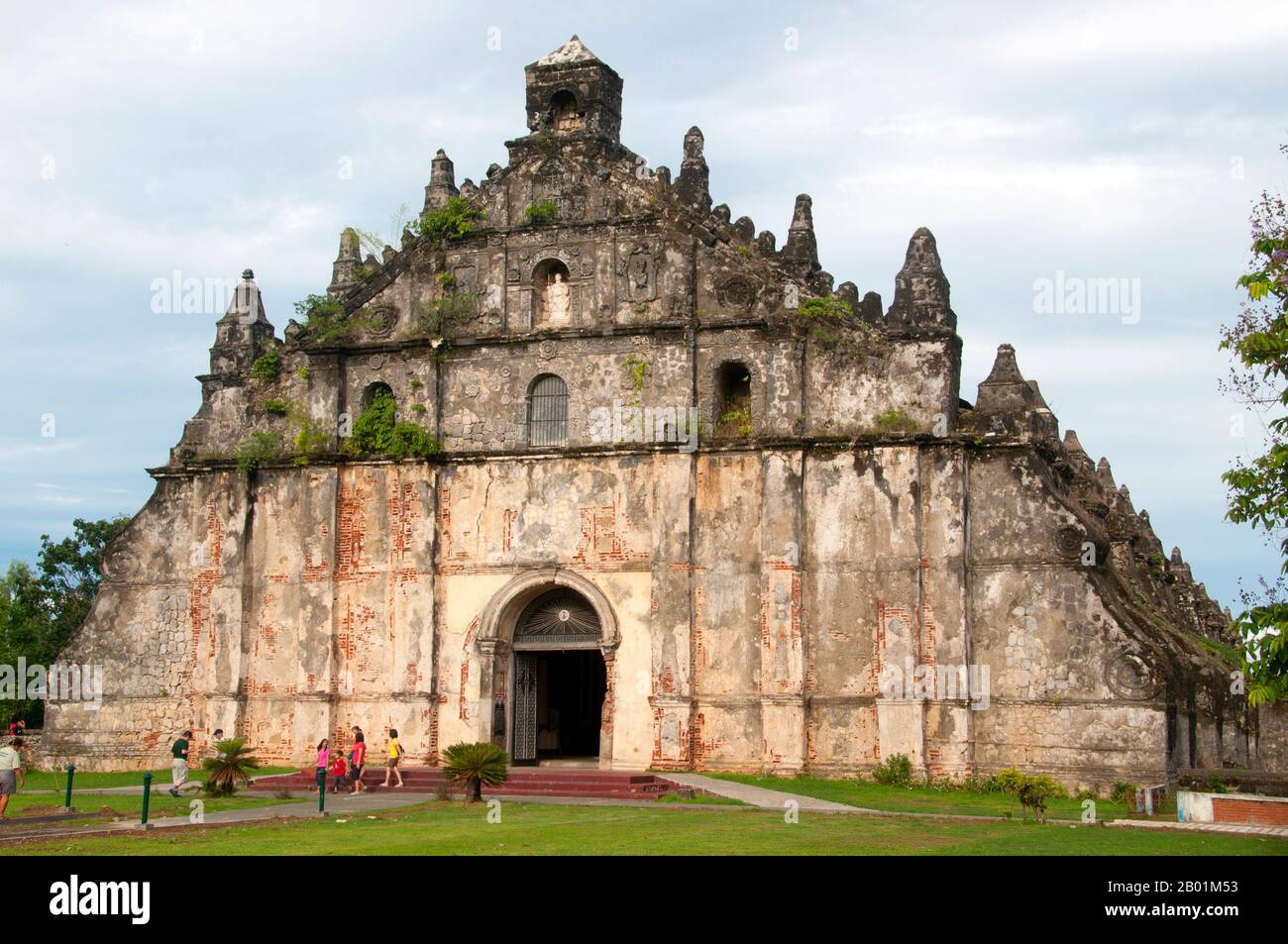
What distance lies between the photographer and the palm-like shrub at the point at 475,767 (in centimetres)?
2430

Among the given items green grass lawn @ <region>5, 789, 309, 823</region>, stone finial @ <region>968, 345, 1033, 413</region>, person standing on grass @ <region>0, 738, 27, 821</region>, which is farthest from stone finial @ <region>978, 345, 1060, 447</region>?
person standing on grass @ <region>0, 738, 27, 821</region>

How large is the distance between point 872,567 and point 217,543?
13493 millimetres

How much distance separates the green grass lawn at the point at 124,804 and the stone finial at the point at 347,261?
11805 millimetres

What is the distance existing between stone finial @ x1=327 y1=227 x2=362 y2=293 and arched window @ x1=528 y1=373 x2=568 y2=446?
5.16 metres

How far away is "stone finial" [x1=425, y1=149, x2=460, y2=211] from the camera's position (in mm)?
33688

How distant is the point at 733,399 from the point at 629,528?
3243mm

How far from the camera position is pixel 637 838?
19453 millimetres

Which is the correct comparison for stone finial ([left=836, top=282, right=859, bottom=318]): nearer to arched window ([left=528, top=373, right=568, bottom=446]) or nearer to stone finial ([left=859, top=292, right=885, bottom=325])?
stone finial ([left=859, top=292, right=885, bottom=325])

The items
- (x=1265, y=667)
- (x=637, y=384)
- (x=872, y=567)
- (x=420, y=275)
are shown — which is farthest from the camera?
(x=420, y=275)

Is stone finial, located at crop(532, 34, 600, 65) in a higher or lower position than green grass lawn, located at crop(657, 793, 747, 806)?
higher

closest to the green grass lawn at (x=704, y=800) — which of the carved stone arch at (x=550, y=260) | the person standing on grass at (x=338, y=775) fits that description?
the person standing on grass at (x=338, y=775)

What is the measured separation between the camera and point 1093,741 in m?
27.3
